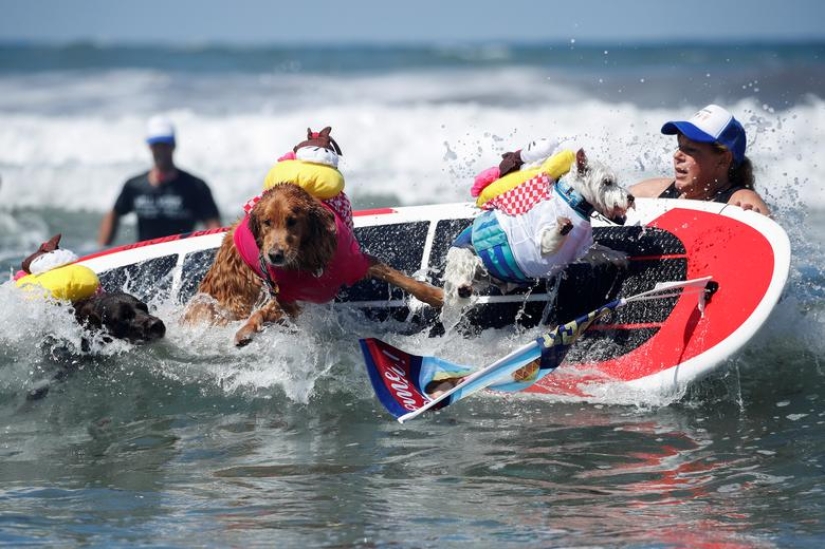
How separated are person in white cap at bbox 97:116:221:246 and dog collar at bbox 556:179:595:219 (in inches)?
190

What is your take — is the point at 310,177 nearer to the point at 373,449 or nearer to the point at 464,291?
the point at 464,291

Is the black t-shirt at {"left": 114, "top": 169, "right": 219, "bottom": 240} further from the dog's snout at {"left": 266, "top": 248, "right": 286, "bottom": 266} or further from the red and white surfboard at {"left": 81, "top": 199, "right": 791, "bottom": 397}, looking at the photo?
the dog's snout at {"left": 266, "top": 248, "right": 286, "bottom": 266}

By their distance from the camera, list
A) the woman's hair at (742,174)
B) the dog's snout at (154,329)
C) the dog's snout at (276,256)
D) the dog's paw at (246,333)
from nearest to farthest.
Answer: the dog's snout at (276,256) → the dog's paw at (246,333) → the dog's snout at (154,329) → the woman's hair at (742,174)

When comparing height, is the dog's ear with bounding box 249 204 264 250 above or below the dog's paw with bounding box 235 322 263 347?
above

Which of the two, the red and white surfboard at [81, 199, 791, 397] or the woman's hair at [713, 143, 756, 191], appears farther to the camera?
the woman's hair at [713, 143, 756, 191]

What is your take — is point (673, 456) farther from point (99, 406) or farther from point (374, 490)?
point (99, 406)

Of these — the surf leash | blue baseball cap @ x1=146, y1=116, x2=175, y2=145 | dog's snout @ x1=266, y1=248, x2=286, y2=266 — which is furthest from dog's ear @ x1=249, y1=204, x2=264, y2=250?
blue baseball cap @ x1=146, y1=116, x2=175, y2=145

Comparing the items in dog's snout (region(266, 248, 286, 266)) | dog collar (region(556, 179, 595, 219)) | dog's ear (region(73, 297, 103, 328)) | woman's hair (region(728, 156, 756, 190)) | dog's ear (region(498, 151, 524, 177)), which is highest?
dog's ear (region(498, 151, 524, 177))

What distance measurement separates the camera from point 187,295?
6918 mm

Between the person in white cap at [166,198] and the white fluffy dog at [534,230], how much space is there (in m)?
4.29

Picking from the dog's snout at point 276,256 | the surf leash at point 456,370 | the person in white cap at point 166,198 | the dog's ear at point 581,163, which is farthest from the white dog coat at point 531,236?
the person in white cap at point 166,198

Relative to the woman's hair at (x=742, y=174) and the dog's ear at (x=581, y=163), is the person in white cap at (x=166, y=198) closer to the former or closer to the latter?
the woman's hair at (x=742, y=174)

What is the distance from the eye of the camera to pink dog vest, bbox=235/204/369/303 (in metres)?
5.76

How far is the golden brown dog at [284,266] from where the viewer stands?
18.2ft
